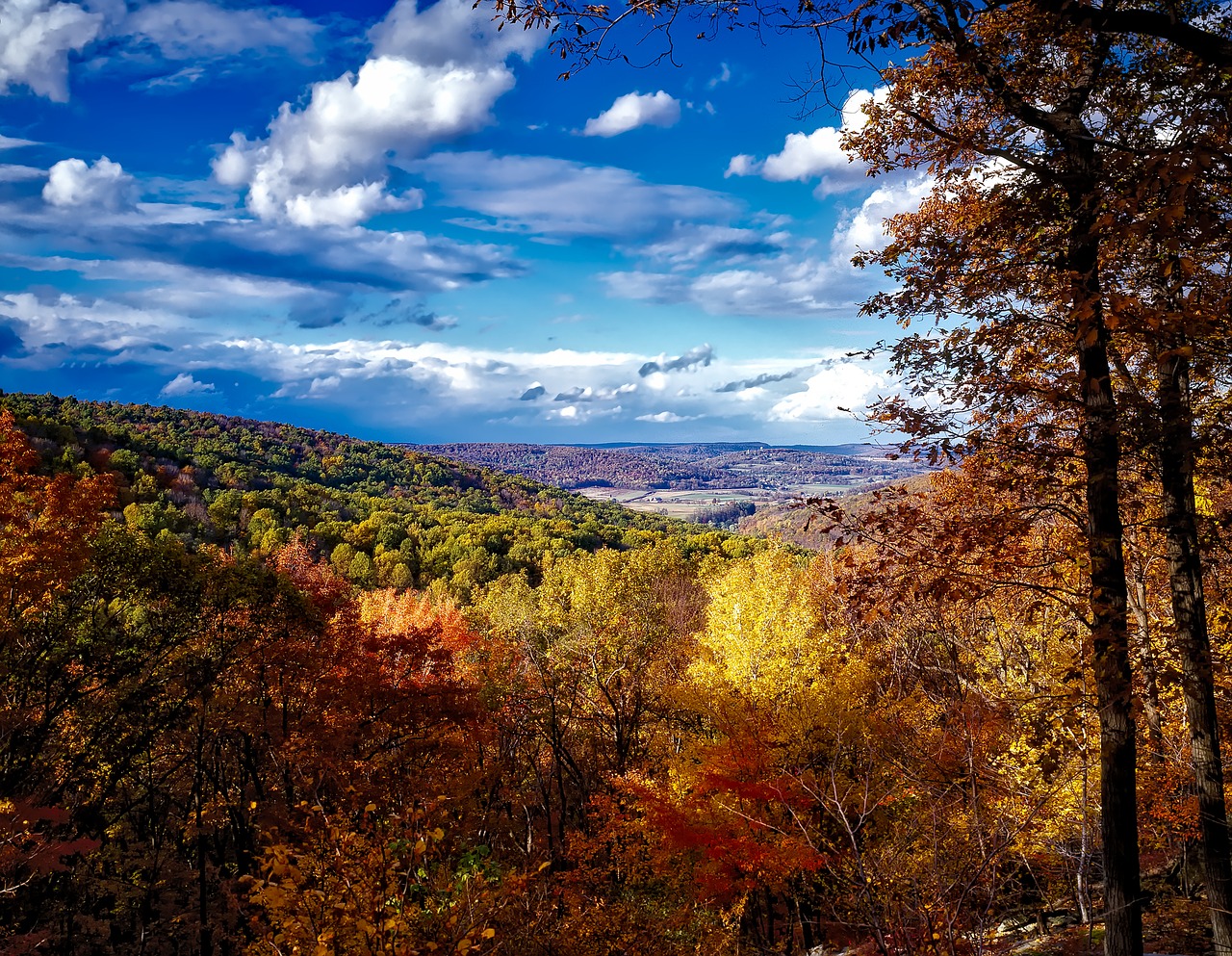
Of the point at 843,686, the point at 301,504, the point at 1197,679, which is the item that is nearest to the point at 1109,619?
the point at 1197,679

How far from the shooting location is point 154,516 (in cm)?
6644

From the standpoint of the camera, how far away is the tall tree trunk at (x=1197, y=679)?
23.1 ft

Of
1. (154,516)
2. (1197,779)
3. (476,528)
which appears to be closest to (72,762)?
(1197,779)

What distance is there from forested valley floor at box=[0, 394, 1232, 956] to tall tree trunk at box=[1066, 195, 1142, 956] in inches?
13.1

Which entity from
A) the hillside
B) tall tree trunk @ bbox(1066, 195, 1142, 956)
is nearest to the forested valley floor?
tall tree trunk @ bbox(1066, 195, 1142, 956)

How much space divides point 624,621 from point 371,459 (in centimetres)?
15346

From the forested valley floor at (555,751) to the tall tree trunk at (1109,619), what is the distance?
1.09 feet

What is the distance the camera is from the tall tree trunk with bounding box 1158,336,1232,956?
7.03 m

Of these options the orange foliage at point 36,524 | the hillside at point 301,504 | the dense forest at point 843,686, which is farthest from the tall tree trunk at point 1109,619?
the hillside at point 301,504

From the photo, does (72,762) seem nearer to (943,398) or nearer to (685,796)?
(685,796)

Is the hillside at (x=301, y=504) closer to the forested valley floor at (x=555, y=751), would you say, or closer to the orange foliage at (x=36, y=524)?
the forested valley floor at (x=555, y=751)

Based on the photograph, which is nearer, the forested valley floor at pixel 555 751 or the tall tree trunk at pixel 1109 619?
the tall tree trunk at pixel 1109 619

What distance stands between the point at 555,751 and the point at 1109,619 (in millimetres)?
20104

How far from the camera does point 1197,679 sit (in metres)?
6.67
